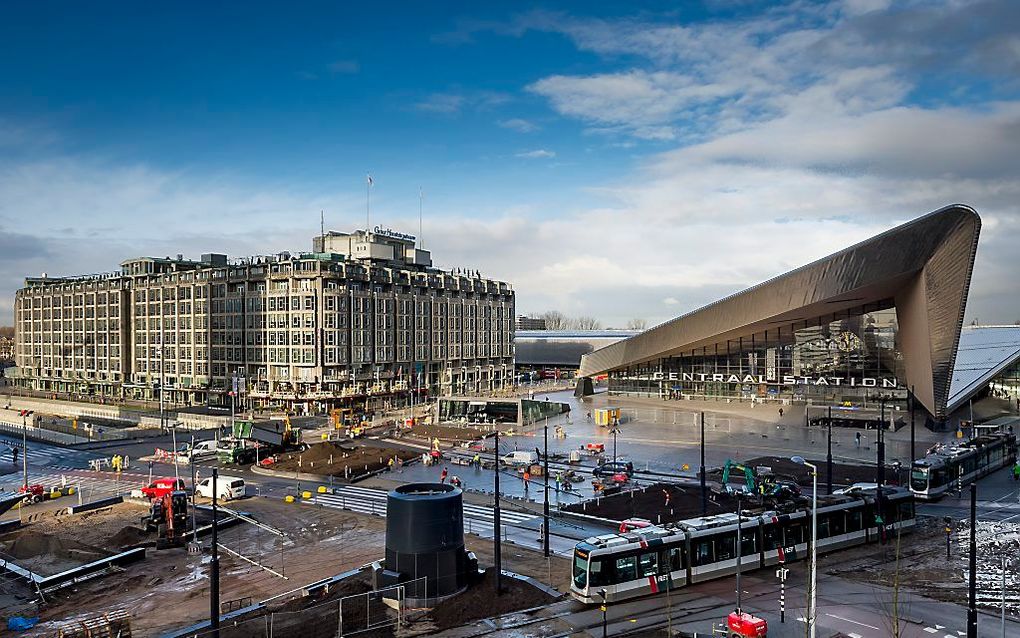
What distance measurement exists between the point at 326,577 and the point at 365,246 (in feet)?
270

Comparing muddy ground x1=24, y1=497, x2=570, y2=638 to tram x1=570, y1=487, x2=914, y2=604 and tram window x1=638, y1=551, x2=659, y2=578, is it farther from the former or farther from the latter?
tram window x1=638, y1=551, x2=659, y2=578

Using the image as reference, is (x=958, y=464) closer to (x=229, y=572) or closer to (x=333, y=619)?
(x=333, y=619)

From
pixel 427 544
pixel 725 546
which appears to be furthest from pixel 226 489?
pixel 725 546

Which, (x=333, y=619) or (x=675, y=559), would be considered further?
(x=675, y=559)

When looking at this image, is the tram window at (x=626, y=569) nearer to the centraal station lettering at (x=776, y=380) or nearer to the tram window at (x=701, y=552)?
the tram window at (x=701, y=552)

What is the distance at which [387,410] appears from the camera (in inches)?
3492

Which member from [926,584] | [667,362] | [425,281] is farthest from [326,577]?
[425,281]

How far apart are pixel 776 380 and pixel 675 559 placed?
59908mm

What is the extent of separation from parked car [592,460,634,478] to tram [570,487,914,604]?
54.3ft

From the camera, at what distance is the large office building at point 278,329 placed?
88562 millimetres

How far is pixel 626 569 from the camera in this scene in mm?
24312

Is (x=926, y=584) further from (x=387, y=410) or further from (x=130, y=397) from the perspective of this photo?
(x=130, y=397)

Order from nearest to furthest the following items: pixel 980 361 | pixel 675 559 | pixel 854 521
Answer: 1. pixel 675 559
2. pixel 854 521
3. pixel 980 361

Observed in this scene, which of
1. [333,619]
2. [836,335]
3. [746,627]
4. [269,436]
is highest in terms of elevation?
[836,335]
